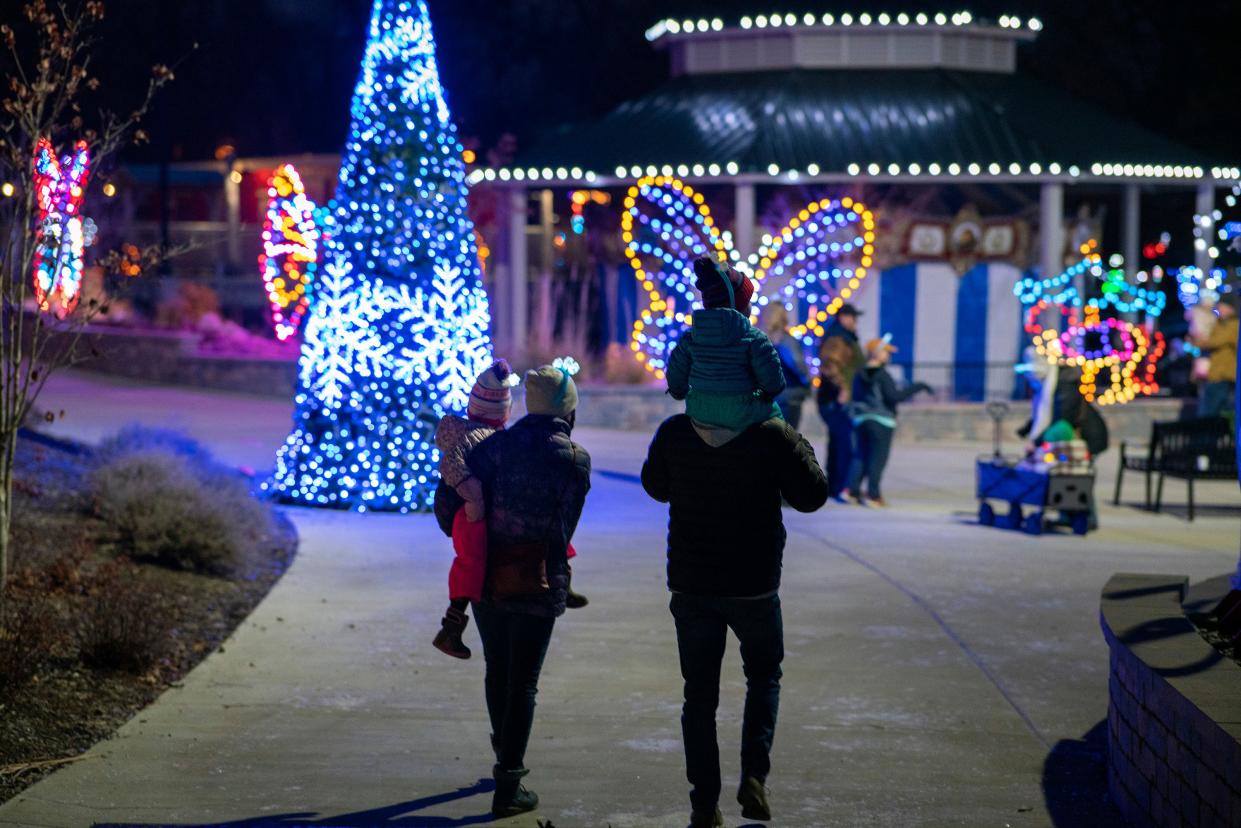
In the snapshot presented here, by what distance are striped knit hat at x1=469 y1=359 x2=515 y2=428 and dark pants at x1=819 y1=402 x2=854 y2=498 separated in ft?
27.0

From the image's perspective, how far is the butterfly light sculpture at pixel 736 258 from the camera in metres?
20.9

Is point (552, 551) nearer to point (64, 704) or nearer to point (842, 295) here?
point (64, 704)

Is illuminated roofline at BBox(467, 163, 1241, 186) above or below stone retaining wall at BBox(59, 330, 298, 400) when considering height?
above

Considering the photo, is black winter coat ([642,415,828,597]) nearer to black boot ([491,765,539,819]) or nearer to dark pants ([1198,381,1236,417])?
black boot ([491,765,539,819])

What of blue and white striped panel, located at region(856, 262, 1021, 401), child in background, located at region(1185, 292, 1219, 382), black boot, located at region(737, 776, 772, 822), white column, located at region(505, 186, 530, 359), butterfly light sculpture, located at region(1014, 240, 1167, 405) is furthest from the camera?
blue and white striped panel, located at region(856, 262, 1021, 401)

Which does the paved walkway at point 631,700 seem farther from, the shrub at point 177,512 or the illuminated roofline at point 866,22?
the illuminated roofline at point 866,22

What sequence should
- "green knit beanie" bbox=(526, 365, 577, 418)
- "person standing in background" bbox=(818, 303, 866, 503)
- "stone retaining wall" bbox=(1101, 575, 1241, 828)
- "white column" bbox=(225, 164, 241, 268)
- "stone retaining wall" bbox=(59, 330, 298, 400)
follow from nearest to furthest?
"stone retaining wall" bbox=(1101, 575, 1241, 828) < "green knit beanie" bbox=(526, 365, 577, 418) < "person standing in background" bbox=(818, 303, 866, 503) < "stone retaining wall" bbox=(59, 330, 298, 400) < "white column" bbox=(225, 164, 241, 268)

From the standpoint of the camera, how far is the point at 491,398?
20.6ft

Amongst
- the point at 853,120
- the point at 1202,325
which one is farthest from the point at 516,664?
the point at 853,120

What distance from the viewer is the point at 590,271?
26031 mm

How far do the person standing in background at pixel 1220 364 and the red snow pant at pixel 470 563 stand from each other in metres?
12.8

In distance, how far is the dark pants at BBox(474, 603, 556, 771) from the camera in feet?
19.4

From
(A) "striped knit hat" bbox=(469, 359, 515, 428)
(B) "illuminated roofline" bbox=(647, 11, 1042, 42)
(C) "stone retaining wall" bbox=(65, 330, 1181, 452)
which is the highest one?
(B) "illuminated roofline" bbox=(647, 11, 1042, 42)

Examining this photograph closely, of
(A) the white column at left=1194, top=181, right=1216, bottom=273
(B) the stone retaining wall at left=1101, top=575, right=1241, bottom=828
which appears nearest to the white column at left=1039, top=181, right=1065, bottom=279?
(A) the white column at left=1194, top=181, right=1216, bottom=273
